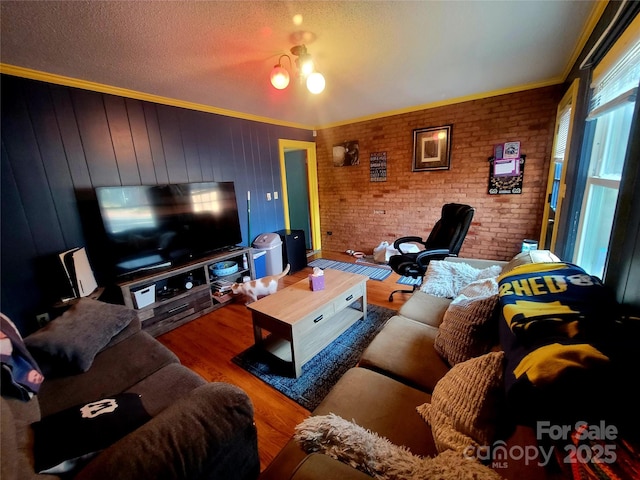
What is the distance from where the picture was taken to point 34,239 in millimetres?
2016

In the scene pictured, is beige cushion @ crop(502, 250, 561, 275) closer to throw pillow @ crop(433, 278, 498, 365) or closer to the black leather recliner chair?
throw pillow @ crop(433, 278, 498, 365)

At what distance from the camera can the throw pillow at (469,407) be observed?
0.76 metres

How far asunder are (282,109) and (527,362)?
11.5 feet

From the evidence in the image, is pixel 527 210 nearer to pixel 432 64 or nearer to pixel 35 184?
pixel 432 64

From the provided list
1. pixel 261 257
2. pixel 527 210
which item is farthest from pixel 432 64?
pixel 261 257

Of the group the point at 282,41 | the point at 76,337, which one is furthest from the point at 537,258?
the point at 76,337

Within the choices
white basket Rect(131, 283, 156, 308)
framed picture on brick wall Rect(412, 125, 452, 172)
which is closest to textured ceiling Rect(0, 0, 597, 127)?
framed picture on brick wall Rect(412, 125, 452, 172)

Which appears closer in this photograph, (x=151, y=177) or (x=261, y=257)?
(x=151, y=177)

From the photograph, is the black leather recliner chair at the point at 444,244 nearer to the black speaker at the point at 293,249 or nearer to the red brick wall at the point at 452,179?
the red brick wall at the point at 452,179

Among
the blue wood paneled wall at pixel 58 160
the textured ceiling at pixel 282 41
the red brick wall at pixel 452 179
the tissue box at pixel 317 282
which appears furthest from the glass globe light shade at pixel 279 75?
the red brick wall at pixel 452 179

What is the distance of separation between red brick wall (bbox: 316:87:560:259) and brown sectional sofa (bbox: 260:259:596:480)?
2349 mm

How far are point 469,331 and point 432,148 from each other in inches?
119

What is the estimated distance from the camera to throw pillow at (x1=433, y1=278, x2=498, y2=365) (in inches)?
46.7

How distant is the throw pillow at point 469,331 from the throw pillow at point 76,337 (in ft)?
6.29
